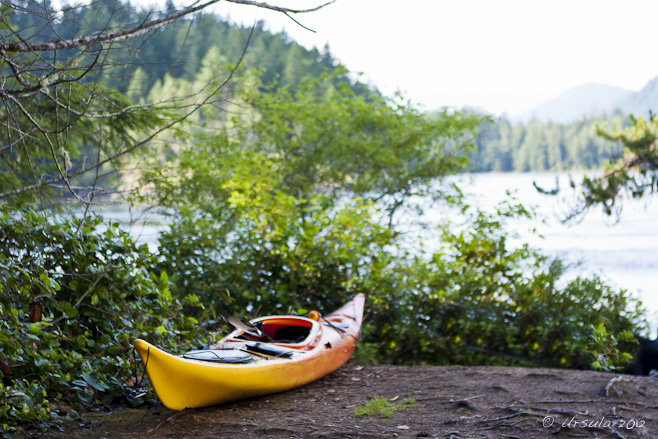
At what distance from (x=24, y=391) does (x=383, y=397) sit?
8.57 ft

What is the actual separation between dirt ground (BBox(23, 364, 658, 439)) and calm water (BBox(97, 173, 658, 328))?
6.00 feet

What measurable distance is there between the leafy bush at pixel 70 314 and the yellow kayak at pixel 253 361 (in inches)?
19.7

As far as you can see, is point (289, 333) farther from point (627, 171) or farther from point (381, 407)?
point (627, 171)

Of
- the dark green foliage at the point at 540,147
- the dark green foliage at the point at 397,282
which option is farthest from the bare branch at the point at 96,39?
the dark green foliage at the point at 540,147

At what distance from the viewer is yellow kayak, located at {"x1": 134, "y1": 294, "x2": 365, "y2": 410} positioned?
11.6 feet

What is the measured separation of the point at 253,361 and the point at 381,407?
1036mm

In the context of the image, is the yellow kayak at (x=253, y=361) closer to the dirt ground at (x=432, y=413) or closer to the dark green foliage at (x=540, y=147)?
the dirt ground at (x=432, y=413)

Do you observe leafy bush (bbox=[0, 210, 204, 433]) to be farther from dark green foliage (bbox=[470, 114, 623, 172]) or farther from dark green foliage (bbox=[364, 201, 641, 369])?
dark green foliage (bbox=[470, 114, 623, 172])

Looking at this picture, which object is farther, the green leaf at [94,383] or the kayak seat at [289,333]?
the kayak seat at [289,333]

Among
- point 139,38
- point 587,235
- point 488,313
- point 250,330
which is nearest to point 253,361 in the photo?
point 250,330

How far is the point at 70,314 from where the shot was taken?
3471 mm

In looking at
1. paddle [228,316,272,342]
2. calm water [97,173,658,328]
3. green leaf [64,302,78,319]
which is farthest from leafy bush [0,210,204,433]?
calm water [97,173,658,328]

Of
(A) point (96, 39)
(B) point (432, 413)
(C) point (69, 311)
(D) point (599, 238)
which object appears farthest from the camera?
(D) point (599, 238)

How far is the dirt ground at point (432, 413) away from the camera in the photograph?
11.4ft
